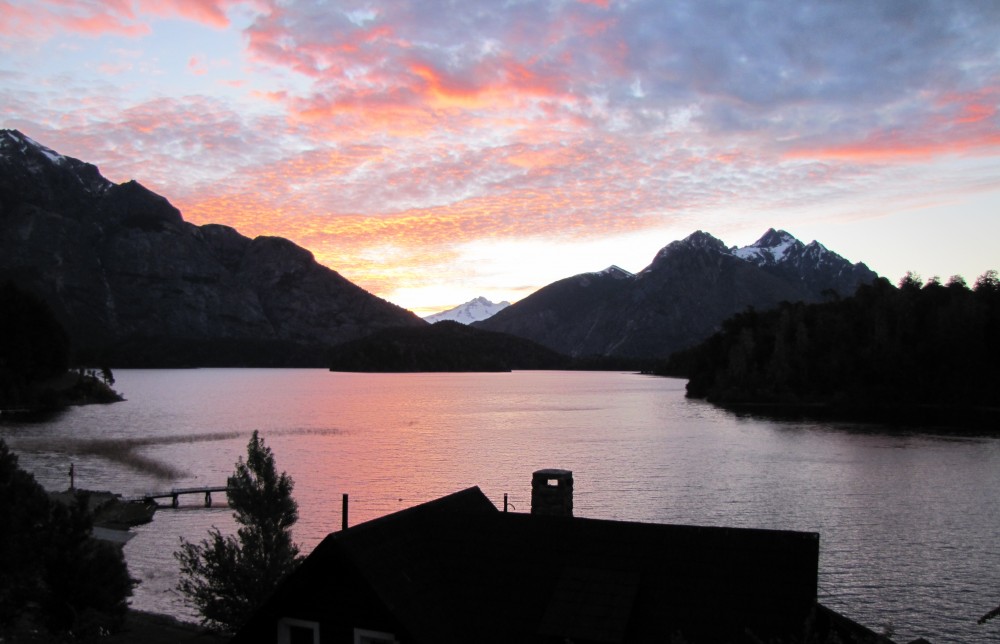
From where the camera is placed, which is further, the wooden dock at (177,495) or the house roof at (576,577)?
the wooden dock at (177,495)

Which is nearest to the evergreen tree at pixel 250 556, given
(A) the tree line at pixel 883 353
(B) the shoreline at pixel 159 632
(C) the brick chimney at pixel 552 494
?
(B) the shoreline at pixel 159 632

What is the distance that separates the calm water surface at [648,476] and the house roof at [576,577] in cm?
2032

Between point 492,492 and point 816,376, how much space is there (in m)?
130

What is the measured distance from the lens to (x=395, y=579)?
58.7ft

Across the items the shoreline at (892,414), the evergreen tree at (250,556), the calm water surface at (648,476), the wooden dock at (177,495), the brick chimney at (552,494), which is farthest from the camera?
the shoreline at (892,414)

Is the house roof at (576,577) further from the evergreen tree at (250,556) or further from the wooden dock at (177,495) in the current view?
the wooden dock at (177,495)

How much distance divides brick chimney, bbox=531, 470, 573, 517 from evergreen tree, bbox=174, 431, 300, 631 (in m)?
10.7

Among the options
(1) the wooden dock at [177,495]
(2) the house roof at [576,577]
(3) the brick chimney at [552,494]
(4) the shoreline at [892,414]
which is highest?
(3) the brick chimney at [552,494]

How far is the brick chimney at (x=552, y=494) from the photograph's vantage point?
2299cm

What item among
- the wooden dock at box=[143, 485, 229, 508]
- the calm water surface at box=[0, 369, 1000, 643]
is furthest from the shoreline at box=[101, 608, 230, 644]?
the wooden dock at box=[143, 485, 229, 508]

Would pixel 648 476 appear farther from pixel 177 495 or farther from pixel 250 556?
pixel 250 556

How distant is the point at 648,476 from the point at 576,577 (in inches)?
2262

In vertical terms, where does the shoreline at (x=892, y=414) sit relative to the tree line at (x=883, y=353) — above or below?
below

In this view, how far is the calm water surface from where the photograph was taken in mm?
41375
